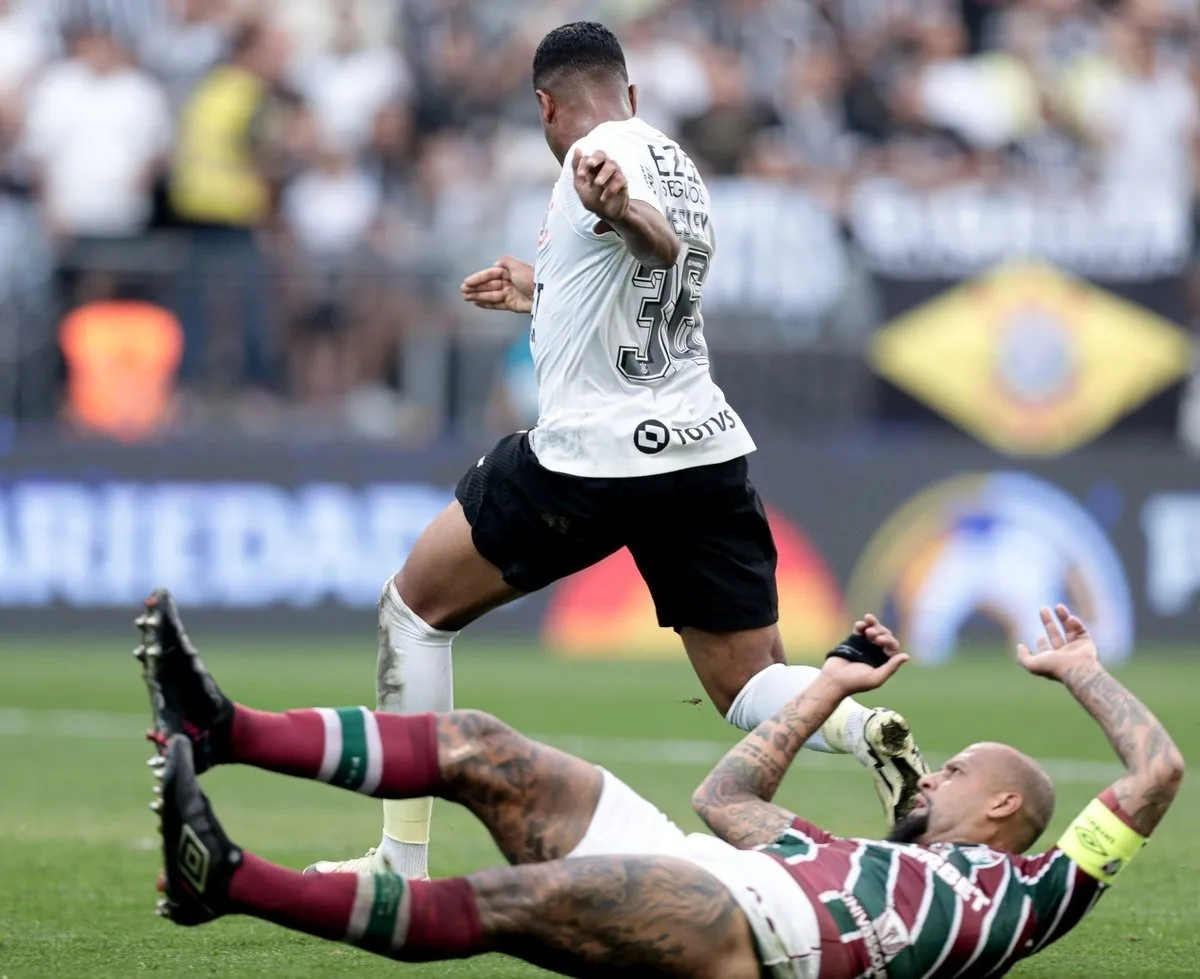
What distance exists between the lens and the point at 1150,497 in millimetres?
15250

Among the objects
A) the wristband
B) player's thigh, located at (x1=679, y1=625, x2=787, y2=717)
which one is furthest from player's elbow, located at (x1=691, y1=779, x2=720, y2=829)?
player's thigh, located at (x1=679, y1=625, x2=787, y2=717)

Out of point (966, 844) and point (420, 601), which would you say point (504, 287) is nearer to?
point (420, 601)

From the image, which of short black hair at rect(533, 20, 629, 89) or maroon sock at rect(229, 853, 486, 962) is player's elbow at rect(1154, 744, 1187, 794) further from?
short black hair at rect(533, 20, 629, 89)

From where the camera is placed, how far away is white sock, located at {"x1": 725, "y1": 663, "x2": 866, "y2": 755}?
6.05 m

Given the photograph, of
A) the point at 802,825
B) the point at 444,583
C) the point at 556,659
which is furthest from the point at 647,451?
the point at 556,659

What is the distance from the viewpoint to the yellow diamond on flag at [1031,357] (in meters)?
15.2

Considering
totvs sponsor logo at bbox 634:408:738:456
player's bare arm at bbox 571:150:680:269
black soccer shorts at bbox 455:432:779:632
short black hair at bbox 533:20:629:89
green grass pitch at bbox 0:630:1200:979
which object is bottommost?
green grass pitch at bbox 0:630:1200:979

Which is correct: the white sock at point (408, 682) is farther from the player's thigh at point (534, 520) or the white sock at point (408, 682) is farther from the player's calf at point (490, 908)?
the player's calf at point (490, 908)

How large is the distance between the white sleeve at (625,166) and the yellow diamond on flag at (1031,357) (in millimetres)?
9365

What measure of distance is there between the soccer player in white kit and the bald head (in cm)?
62

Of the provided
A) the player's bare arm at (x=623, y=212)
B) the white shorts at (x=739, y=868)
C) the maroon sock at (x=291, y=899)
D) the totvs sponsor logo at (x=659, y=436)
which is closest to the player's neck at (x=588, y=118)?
the player's bare arm at (x=623, y=212)

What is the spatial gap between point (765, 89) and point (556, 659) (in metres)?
5.66

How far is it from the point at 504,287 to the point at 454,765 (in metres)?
2.28

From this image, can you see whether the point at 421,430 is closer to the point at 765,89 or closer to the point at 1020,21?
the point at 765,89
